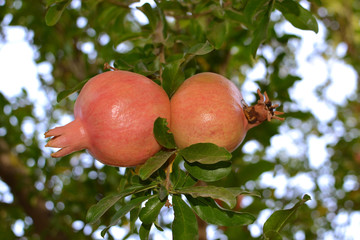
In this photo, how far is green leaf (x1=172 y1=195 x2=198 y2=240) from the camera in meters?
0.95

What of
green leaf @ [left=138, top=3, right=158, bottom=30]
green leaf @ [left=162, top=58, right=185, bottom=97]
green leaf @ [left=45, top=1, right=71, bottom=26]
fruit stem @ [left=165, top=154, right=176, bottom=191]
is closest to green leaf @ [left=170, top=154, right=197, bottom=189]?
fruit stem @ [left=165, top=154, right=176, bottom=191]

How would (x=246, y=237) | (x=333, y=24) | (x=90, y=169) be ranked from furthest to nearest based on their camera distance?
1. (x=333, y=24)
2. (x=90, y=169)
3. (x=246, y=237)

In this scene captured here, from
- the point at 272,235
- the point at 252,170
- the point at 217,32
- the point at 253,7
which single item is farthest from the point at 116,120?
the point at 252,170

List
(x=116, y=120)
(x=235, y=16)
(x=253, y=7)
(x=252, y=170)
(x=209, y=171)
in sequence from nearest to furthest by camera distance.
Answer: (x=116, y=120)
(x=209, y=171)
(x=253, y=7)
(x=235, y=16)
(x=252, y=170)

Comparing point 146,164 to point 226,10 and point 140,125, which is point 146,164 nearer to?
point 140,125

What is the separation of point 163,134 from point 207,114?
0.12 m

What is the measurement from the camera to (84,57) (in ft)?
8.58

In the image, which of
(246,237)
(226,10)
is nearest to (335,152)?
(246,237)

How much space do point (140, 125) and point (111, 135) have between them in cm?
7

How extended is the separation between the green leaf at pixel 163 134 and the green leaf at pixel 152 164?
3 cm

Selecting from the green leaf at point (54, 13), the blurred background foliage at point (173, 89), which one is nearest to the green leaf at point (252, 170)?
the blurred background foliage at point (173, 89)

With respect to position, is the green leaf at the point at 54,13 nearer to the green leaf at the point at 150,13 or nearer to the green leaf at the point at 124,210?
the green leaf at the point at 150,13

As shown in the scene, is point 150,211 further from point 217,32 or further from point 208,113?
point 217,32

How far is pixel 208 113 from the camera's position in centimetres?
88
